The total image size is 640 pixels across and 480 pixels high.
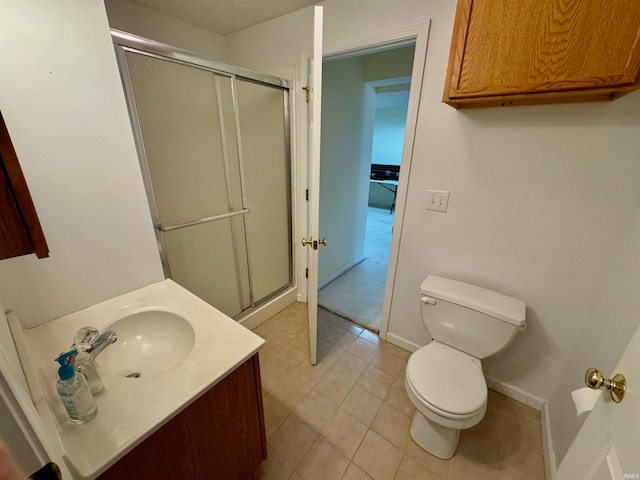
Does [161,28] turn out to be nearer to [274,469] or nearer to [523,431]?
[274,469]

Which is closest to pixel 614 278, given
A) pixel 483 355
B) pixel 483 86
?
pixel 483 355

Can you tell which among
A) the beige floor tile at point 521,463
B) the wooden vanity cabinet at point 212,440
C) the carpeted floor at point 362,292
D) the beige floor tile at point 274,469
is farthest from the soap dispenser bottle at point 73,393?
the carpeted floor at point 362,292

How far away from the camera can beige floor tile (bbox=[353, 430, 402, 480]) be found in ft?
3.82

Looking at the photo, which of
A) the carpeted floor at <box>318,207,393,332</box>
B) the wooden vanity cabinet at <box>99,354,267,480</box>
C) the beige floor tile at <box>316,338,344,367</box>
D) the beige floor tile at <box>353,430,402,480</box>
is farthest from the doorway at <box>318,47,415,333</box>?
the wooden vanity cabinet at <box>99,354,267,480</box>

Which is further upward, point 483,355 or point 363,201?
point 363,201

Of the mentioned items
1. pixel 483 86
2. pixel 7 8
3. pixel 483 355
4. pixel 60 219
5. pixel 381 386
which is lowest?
pixel 381 386

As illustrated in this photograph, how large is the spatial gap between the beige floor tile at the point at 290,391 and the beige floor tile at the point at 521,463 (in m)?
1.04

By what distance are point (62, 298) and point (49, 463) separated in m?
0.88

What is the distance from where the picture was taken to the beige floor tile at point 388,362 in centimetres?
170

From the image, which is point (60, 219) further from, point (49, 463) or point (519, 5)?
point (519, 5)

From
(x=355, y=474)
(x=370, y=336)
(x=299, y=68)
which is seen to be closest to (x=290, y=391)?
(x=355, y=474)

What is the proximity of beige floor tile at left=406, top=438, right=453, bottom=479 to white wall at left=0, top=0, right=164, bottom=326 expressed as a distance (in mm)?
1574

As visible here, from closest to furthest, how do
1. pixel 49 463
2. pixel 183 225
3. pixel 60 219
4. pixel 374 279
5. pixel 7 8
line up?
1. pixel 49 463
2. pixel 7 8
3. pixel 60 219
4. pixel 183 225
5. pixel 374 279

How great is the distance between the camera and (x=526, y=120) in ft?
3.83
